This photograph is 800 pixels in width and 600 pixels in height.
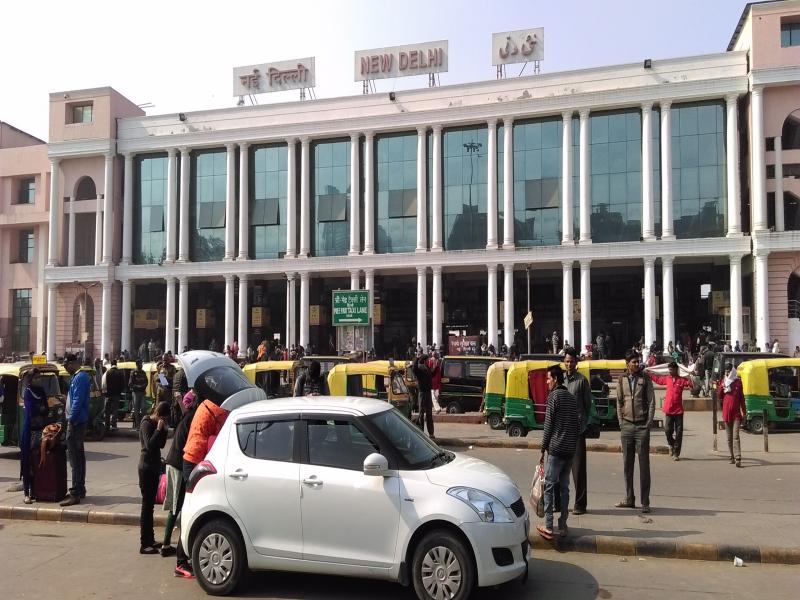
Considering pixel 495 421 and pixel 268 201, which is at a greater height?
pixel 268 201

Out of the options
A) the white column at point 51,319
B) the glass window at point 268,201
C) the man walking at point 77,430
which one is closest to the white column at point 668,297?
the glass window at point 268,201

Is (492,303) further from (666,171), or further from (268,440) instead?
(268,440)

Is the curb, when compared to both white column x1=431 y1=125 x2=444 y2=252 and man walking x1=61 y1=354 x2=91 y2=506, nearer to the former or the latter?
man walking x1=61 y1=354 x2=91 y2=506

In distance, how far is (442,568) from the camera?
5.18 metres

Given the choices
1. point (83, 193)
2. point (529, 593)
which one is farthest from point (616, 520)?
point (83, 193)

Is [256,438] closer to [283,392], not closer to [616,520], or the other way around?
[616,520]

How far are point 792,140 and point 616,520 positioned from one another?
36.2 m

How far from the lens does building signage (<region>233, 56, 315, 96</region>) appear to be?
4378cm

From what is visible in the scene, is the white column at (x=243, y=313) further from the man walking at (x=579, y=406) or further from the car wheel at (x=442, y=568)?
the car wheel at (x=442, y=568)

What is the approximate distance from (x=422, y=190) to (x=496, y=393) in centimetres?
2526

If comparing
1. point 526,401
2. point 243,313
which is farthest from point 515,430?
point 243,313

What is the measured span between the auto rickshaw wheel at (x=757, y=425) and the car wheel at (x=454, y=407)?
25.6 feet

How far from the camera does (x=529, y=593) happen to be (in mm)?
5707

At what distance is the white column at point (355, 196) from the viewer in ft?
134
